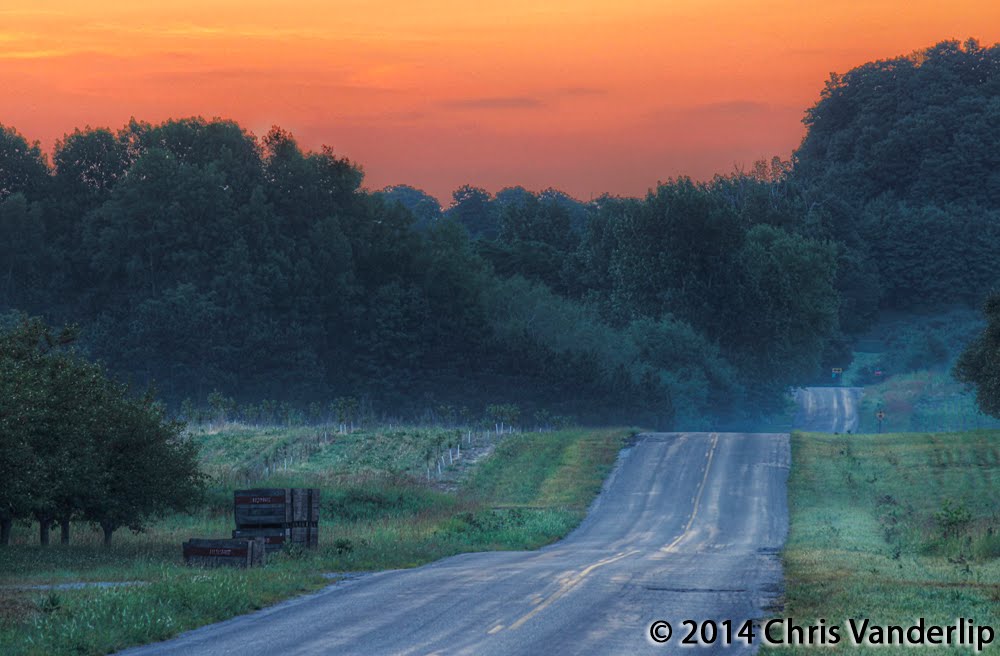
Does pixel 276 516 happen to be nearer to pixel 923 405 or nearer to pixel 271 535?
pixel 271 535

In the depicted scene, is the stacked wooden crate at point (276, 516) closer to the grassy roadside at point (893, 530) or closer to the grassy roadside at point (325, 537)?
the grassy roadside at point (325, 537)

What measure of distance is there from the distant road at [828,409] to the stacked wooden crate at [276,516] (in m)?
81.1

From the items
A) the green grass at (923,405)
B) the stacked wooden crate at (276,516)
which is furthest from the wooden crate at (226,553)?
the green grass at (923,405)

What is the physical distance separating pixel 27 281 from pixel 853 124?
119 m

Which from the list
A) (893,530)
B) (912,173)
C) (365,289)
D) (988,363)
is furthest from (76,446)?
(912,173)

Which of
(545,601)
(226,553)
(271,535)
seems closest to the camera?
(545,601)

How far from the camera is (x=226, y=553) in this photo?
3256 cm

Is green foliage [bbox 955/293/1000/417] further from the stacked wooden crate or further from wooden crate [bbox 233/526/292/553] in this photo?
wooden crate [bbox 233/526/292/553]

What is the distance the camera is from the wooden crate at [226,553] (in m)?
32.2

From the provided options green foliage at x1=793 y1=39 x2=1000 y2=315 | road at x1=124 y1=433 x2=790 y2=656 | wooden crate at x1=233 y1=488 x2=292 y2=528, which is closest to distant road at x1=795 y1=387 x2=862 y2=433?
green foliage at x1=793 y1=39 x2=1000 y2=315

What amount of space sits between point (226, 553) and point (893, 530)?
78.8 feet

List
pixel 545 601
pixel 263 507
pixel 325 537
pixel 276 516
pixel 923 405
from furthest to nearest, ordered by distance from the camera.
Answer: pixel 923 405
pixel 325 537
pixel 263 507
pixel 276 516
pixel 545 601

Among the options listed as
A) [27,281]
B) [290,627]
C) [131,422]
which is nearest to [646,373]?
[27,281]

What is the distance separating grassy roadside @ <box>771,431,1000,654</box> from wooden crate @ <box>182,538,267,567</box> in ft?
43.6
